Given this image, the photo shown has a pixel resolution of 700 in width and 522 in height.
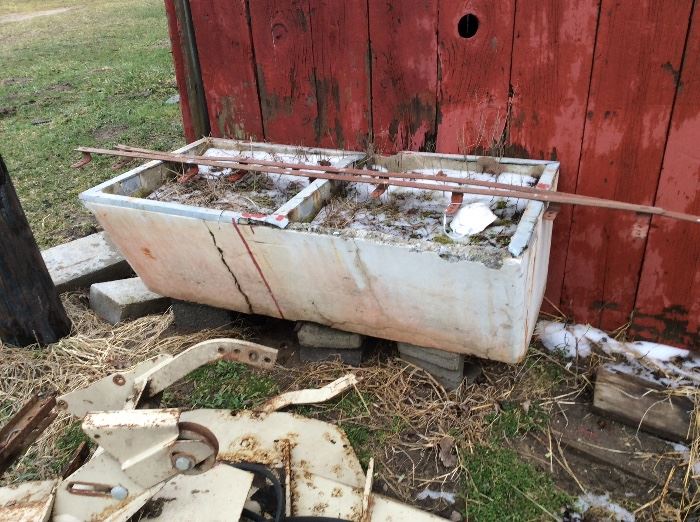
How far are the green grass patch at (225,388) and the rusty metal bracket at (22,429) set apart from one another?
109 centimetres

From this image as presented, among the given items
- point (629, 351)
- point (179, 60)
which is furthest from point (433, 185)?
point (179, 60)

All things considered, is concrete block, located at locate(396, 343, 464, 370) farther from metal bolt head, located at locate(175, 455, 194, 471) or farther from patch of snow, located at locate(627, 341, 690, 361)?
metal bolt head, located at locate(175, 455, 194, 471)

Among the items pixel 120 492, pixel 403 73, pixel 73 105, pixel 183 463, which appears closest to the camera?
pixel 183 463

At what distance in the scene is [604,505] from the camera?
2.50 m

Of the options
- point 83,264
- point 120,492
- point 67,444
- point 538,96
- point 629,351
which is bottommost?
point 67,444

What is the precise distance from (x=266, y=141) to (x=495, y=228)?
171cm

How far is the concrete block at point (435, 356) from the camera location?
2.94m

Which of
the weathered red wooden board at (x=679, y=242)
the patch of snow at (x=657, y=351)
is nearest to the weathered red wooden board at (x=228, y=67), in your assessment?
the weathered red wooden board at (x=679, y=242)

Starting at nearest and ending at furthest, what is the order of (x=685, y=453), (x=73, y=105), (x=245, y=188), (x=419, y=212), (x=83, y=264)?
(x=685, y=453) → (x=419, y=212) → (x=245, y=188) → (x=83, y=264) → (x=73, y=105)

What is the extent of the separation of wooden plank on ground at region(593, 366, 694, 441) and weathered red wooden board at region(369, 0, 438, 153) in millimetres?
1584

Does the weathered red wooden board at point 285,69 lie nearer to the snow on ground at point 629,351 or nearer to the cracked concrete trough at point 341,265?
the cracked concrete trough at point 341,265

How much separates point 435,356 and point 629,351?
115 centimetres

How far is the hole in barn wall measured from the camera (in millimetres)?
2932

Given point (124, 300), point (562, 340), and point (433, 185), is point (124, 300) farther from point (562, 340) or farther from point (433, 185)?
point (562, 340)
